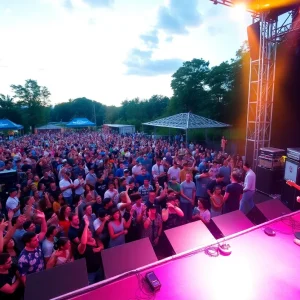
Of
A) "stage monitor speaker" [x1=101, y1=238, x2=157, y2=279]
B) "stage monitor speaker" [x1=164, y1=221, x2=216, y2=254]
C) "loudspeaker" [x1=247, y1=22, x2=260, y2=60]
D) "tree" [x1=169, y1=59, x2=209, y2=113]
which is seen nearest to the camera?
"stage monitor speaker" [x1=101, y1=238, x2=157, y2=279]

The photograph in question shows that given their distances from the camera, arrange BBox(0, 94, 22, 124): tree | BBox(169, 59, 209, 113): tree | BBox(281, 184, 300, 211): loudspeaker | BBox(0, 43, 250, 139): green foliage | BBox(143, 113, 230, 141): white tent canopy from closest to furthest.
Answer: BBox(281, 184, 300, 211): loudspeaker < BBox(143, 113, 230, 141): white tent canopy < BBox(0, 43, 250, 139): green foliage < BBox(169, 59, 209, 113): tree < BBox(0, 94, 22, 124): tree

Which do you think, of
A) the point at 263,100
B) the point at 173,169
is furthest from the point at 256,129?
the point at 173,169

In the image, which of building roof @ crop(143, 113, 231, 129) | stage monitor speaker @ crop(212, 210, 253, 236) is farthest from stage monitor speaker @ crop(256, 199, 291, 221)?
building roof @ crop(143, 113, 231, 129)

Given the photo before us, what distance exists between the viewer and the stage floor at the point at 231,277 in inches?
94.8

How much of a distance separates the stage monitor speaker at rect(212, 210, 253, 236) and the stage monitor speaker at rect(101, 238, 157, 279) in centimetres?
136

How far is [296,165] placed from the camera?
6570mm

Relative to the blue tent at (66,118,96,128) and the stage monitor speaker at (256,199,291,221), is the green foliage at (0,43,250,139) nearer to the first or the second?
the blue tent at (66,118,96,128)

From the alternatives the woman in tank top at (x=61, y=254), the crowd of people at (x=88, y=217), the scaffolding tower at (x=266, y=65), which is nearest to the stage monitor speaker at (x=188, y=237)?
the crowd of people at (x=88, y=217)

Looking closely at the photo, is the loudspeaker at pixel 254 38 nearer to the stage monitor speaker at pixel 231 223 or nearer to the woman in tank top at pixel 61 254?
the stage monitor speaker at pixel 231 223

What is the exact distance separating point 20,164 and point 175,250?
770 centimetres

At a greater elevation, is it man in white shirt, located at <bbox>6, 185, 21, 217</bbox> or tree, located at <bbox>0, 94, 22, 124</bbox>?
tree, located at <bbox>0, 94, 22, 124</bbox>

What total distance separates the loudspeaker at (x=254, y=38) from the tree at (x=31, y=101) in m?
44.7

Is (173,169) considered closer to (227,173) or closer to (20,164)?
(227,173)

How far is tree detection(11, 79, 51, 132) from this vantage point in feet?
150
